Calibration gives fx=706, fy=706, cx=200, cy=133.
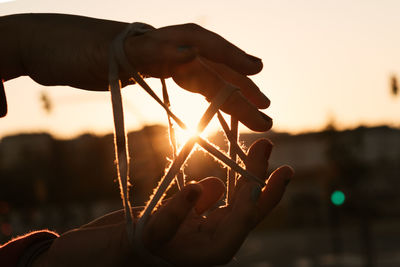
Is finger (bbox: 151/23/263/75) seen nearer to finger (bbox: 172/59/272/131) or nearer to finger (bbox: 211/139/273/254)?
finger (bbox: 172/59/272/131)

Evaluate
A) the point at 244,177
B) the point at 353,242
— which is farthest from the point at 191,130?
the point at 353,242

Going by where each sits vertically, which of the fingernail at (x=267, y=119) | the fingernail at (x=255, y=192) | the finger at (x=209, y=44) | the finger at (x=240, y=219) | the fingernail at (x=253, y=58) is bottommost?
the finger at (x=240, y=219)

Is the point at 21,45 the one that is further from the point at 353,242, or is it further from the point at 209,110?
the point at 353,242

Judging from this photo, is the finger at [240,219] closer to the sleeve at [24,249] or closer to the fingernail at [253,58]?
the fingernail at [253,58]

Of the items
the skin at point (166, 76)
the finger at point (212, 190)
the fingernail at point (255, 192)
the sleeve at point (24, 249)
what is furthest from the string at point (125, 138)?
the sleeve at point (24, 249)

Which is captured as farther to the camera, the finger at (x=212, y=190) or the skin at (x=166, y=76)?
the finger at (x=212, y=190)

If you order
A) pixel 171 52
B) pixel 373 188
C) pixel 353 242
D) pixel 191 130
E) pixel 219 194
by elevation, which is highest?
pixel 171 52

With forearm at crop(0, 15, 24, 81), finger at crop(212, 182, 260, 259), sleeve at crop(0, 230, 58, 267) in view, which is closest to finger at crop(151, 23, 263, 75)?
finger at crop(212, 182, 260, 259)

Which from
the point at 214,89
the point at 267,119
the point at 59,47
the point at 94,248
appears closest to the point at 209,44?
the point at 214,89
